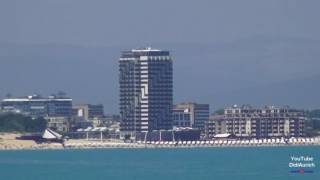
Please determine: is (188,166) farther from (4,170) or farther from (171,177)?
(171,177)

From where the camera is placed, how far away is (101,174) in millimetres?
150875

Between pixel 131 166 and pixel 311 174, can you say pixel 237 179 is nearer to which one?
pixel 311 174

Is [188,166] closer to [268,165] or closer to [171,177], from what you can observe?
[268,165]

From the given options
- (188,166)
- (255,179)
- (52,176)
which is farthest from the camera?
(188,166)

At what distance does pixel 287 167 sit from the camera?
525 feet

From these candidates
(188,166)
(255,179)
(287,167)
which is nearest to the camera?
(255,179)

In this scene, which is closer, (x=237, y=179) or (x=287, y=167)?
(x=237, y=179)

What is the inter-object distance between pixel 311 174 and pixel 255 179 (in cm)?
476

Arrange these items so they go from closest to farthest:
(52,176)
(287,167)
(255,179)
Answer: (255,179)
(52,176)
(287,167)

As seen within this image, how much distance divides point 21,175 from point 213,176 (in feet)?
62.5

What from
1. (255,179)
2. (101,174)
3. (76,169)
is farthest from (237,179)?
(76,169)

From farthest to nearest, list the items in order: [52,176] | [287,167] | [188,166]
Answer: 1. [188,166]
2. [287,167]
3. [52,176]

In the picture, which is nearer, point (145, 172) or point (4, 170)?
point (145, 172)

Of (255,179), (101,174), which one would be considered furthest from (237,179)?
(101,174)
